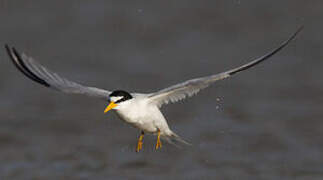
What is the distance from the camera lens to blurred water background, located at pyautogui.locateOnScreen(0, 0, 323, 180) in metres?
10.5

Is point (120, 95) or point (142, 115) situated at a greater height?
point (120, 95)

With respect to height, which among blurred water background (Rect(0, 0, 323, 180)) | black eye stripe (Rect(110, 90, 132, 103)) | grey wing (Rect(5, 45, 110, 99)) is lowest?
black eye stripe (Rect(110, 90, 132, 103))

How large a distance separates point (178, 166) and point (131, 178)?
2.40 feet

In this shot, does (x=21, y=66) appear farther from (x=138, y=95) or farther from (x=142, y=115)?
(x=142, y=115)

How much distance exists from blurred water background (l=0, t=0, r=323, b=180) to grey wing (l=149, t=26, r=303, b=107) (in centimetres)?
262

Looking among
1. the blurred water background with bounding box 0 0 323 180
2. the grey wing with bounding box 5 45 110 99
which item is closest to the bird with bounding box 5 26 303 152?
the grey wing with bounding box 5 45 110 99

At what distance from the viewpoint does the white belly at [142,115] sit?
7500 millimetres

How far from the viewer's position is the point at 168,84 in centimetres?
1268

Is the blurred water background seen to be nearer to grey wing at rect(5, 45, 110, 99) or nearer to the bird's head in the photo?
grey wing at rect(5, 45, 110, 99)

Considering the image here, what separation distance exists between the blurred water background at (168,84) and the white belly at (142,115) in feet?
7.91

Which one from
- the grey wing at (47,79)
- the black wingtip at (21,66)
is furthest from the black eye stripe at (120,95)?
the black wingtip at (21,66)

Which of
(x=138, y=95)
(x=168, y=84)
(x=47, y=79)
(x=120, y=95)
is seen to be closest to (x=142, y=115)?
(x=138, y=95)

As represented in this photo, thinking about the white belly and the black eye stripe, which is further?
the white belly

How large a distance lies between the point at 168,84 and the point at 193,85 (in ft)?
17.8
